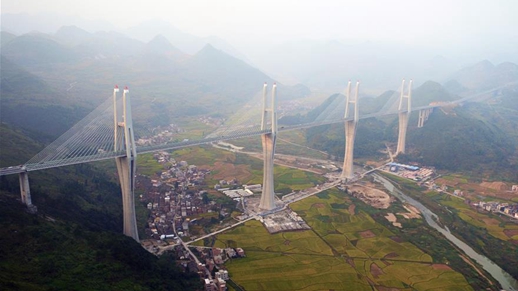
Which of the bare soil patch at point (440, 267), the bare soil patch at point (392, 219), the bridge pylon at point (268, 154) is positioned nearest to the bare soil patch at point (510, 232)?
the bare soil patch at point (392, 219)

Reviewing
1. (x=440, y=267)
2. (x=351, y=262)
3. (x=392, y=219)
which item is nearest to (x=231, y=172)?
(x=392, y=219)

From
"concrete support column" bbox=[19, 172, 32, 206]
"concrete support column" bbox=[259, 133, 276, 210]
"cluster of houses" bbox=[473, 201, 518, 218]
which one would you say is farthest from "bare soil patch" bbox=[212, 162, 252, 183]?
"concrete support column" bbox=[19, 172, 32, 206]

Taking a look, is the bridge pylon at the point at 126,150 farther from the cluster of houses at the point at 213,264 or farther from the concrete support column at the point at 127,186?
the cluster of houses at the point at 213,264

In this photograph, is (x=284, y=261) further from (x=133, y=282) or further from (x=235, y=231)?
(x=133, y=282)

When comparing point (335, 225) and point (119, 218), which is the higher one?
point (119, 218)

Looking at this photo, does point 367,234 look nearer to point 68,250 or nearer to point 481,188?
point 481,188

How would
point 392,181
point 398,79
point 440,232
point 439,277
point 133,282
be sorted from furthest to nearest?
point 398,79, point 392,181, point 440,232, point 439,277, point 133,282

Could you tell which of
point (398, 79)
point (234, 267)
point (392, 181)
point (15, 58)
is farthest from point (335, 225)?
point (398, 79)
